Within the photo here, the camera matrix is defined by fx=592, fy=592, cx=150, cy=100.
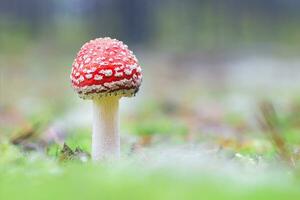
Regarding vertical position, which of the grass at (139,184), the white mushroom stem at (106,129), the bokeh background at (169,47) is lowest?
the grass at (139,184)

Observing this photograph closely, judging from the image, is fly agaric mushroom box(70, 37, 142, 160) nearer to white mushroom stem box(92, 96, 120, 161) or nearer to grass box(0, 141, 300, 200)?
white mushroom stem box(92, 96, 120, 161)

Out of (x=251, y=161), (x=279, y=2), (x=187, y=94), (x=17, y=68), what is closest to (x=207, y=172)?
(x=251, y=161)

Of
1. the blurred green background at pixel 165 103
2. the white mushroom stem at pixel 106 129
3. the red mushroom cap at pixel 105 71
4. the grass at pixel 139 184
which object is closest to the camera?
the grass at pixel 139 184

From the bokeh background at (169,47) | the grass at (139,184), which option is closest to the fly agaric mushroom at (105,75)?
the grass at (139,184)

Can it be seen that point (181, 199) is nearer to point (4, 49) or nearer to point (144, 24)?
point (4, 49)

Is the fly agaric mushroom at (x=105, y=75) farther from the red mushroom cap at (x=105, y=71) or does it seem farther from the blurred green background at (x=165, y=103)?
the blurred green background at (x=165, y=103)

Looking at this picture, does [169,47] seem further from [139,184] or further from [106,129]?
[139,184]

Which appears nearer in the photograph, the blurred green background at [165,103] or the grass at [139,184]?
the grass at [139,184]
